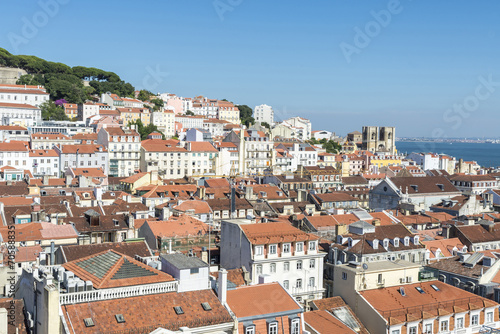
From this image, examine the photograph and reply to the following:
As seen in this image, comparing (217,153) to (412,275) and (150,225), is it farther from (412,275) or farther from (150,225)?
(412,275)

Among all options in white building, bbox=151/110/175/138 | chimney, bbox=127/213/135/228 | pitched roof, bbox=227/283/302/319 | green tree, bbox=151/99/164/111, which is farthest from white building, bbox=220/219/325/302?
green tree, bbox=151/99/164/111

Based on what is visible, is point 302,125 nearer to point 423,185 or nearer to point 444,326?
point 423,185

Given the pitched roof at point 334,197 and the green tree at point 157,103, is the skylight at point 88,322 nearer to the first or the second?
the pitched roof at point 334,197

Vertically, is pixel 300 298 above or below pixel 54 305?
below

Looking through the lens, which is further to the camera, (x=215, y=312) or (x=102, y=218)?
(x=102, y=218)

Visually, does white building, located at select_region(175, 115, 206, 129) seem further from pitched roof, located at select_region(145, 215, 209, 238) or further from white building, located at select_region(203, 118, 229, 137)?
pitched roof, located at select_region(145, 215, 209, 238)

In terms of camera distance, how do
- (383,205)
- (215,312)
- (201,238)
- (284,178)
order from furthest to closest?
1. (284,178)
2. (383,205)
3. (201,238)
4. (215,312)

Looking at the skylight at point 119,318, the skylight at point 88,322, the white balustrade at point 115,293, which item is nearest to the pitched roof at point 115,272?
the white balustrade at point 115,293

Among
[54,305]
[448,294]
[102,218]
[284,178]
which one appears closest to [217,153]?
[284,178]
